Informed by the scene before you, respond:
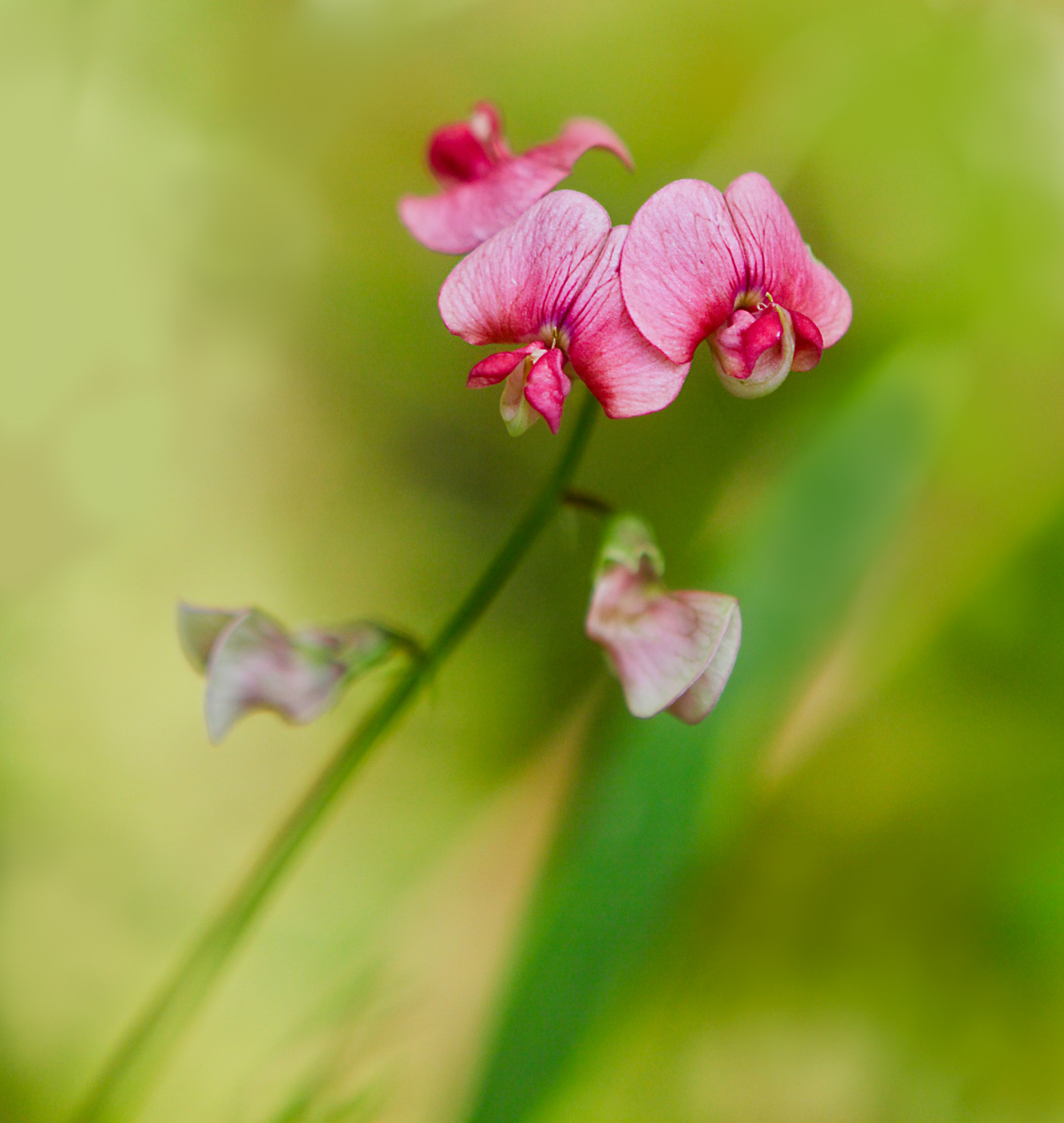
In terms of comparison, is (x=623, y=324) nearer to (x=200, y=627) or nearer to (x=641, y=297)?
(x=641, y=297)

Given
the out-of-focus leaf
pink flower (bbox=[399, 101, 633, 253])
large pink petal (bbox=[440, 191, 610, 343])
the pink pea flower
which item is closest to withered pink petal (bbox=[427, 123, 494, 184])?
pink flower (bbox=[399, 101, 633, 253])

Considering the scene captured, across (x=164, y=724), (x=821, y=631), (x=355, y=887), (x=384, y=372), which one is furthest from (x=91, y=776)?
(x=821, y=631)

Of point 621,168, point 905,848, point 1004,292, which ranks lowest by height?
point 905,848

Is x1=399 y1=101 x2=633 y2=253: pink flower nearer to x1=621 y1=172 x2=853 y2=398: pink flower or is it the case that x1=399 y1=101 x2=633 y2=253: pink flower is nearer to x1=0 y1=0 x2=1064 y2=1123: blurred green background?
x1=621 y1=172 x2=853 y2=398: pink flower

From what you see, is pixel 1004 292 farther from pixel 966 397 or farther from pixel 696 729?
pixel 696 729

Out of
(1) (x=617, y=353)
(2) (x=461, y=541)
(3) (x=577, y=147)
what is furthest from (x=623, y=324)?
(2) (x=461, y=541)

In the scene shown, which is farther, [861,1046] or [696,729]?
[861,1046]
